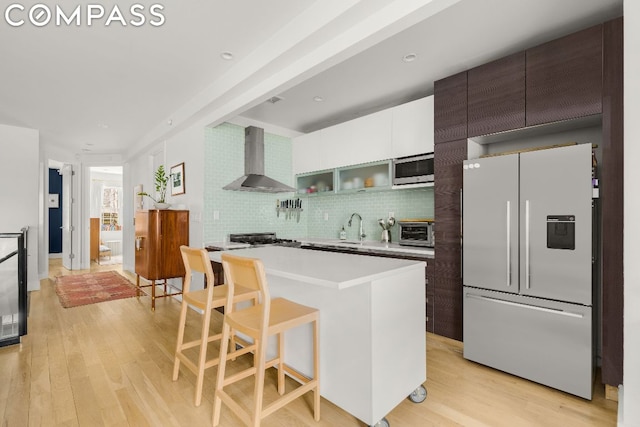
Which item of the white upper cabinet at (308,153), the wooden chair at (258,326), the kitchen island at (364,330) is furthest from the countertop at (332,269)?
the white upper cabinet at (308,153)

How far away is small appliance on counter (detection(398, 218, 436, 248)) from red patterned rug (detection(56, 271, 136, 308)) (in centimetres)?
392

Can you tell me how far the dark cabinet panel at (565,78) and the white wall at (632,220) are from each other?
1.81 ft

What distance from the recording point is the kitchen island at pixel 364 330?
167 centimetres

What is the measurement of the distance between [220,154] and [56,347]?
102 inches

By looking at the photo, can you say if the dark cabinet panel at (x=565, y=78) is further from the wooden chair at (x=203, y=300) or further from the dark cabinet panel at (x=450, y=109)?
the wooden chair at (x=203, y=300)

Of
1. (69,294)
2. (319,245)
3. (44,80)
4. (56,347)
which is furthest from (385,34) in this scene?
(69,294)

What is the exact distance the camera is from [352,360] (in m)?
1.76

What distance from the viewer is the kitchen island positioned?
1669mm

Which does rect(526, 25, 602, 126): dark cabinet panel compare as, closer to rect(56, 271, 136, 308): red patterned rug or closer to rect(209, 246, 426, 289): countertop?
rect(209, 246, 426, 289): countertop

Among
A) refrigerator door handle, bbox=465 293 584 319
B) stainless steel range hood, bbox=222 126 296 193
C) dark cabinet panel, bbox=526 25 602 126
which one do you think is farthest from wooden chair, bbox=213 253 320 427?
stainless steel range hood, bbox=222 126 296 193

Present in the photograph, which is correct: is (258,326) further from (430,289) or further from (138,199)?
(138,199)

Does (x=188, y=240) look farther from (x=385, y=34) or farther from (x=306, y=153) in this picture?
(x=385, y=34)

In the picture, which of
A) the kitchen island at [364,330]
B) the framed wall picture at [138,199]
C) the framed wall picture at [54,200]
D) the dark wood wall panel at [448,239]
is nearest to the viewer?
the kitchen island at [364,330]

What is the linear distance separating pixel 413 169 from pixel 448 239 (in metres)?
0.92
